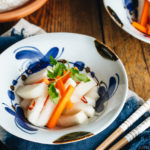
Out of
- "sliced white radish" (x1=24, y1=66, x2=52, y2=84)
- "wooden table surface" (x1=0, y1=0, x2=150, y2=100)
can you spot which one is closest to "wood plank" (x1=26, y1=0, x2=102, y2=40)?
"wooden table surface" (x1=0, y1=0, x2=150, y2=100)

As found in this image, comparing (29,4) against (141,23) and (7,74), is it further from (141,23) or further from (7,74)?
(141,23)

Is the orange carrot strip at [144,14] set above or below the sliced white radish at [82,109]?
above

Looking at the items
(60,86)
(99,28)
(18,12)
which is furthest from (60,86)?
(99,28)

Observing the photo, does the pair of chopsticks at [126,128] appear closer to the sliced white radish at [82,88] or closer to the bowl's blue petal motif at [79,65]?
the sliced white radish at [82,88]

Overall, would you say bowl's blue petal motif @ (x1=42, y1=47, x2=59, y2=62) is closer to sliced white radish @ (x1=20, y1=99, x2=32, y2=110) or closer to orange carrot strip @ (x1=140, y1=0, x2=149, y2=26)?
sliced white radish @ (x1=20, y1=99, x2=32, y2=110)

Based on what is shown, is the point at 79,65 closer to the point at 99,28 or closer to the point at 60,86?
Result: the point at 60,86

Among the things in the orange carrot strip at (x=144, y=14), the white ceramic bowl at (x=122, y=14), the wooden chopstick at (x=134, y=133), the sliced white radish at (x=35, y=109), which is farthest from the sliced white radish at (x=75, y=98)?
the orange carrot strip at (x=144, y=14)

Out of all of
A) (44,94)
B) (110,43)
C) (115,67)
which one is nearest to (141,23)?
(110,43)

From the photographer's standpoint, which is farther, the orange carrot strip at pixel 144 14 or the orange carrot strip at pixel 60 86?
the orange carrot strip at pixel 144 14

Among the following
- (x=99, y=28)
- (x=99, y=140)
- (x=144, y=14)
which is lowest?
(x=99, y=140)
